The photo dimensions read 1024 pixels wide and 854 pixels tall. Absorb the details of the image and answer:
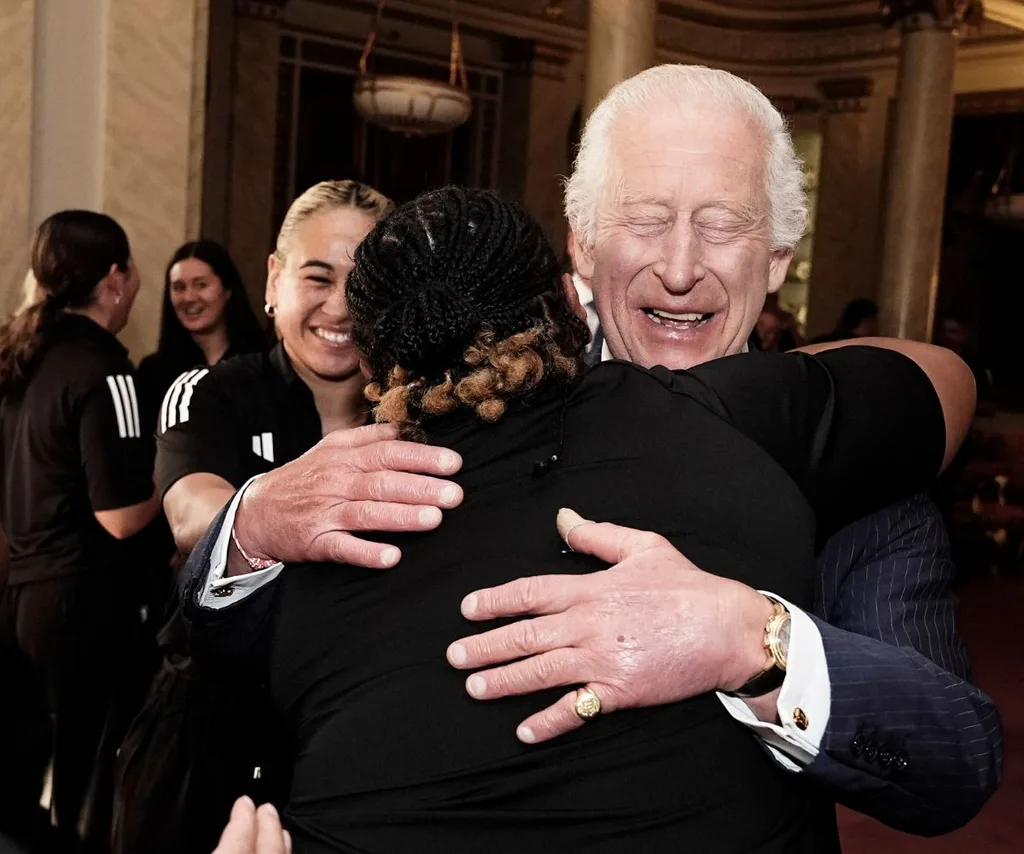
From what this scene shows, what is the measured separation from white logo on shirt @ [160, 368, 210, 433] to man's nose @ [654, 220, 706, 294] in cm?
107

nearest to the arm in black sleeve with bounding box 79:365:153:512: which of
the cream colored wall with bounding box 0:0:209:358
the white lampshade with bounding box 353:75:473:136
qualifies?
the cream colored wall with bounding box 0:0:209:358

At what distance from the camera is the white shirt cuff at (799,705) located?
3.70ft

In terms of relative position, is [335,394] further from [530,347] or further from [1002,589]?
[1002,589]

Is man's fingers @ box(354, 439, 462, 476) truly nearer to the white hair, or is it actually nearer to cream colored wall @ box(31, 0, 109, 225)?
the white hair

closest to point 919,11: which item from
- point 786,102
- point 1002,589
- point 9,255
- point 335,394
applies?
point 786,102

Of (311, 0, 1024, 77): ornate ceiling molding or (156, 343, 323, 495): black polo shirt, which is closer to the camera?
(156, 343, 323, 495): black polo shirt

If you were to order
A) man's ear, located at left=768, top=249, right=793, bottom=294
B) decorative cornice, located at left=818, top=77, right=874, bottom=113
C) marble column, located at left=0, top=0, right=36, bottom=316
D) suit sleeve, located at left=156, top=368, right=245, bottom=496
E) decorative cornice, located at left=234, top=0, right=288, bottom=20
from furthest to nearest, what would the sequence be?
decorative cornice, located at left=818, top=77, right=874, bottom=113 → decorative cornice, located at left=234, top=0, right=288, bottom=20 → marble column, located at left=0, top=0, right=36, bottom=316 → suit sleeve, located at left=156, top=368, right=245, bottom=496 → man's ear, located at left=768, top=249, right=793, bottom=294

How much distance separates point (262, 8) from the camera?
9.32 meters

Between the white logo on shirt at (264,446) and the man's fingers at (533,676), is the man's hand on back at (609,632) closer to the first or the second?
the man's fingers at (533,676)

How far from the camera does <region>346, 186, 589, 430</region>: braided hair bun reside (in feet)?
3.81

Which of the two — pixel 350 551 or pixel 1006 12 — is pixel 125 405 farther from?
pixel 1006 12

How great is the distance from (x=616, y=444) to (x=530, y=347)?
126 mm

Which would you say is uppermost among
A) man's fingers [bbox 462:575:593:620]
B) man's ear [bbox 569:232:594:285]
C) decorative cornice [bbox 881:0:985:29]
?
decorative cornice [bbox 881:0:985:29]

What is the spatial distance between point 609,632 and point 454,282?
37 centimetres
